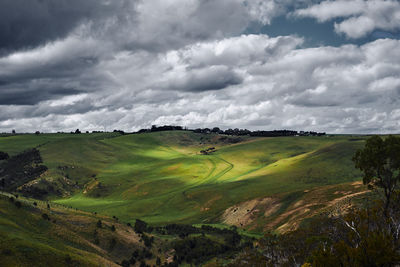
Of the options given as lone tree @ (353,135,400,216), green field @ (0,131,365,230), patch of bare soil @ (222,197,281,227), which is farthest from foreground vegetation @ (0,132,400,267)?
green field @ (0,131,365,230)

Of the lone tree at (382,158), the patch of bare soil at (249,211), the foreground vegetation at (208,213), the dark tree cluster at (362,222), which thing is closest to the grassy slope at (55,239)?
the foreground vegetation at (208,213)

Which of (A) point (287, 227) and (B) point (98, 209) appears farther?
(B) point (98, 209)

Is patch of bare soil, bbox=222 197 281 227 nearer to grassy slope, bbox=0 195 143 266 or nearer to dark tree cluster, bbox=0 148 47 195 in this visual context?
grassy slope, bbox=0 195 143 266

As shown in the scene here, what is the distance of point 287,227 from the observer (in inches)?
2938

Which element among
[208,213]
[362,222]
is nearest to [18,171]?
[208,213]

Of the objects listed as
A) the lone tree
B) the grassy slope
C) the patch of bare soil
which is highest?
the lone tree

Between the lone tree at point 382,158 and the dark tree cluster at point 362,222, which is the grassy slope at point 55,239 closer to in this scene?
the dark tree cluster at point 362,222

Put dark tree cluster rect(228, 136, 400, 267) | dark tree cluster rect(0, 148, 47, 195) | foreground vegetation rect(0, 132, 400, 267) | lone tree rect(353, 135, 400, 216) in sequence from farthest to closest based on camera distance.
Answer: dark tree cluster rect(0, 148, 47, 195) → lone tree rect(353, 135, 400, 216) → foreground vegetation rect(0, 132, 400, 267) → dark tree cluster rect(228, 136, 400, 267)

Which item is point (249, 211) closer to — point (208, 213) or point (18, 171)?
point (208, 213)

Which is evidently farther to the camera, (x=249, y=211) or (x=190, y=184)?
(x=190, y=184)

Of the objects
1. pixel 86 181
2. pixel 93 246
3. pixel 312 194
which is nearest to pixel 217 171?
pixel 86 181

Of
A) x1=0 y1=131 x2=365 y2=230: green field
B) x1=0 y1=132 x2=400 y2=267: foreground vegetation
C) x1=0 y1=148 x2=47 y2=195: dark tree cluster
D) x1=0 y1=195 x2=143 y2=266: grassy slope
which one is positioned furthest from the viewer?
x1=0 y1=148 x2=47 y2=195: dark tree cluster

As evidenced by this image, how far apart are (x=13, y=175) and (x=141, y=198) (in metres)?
79.9

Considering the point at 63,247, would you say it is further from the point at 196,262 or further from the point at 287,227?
the point at 287,227
